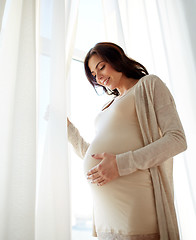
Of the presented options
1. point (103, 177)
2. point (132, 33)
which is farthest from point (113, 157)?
point (132, 33)

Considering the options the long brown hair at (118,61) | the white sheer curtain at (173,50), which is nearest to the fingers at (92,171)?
the long brown hair at (118,61)

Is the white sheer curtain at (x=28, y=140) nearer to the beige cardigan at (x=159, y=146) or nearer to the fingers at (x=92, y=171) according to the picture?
the fingers at (x=92, y=171)

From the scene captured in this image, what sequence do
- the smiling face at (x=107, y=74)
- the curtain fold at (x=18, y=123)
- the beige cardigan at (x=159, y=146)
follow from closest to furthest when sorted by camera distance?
the curtain fold at (x=18, y=123)
the beige cardigan at (x=159, y=146)
the smiling face at (x=107, y=74)

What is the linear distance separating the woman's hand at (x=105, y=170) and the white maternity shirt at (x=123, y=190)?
30 mm

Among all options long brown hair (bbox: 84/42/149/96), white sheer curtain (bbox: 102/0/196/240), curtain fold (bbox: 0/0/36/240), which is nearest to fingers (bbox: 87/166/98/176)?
curtain fold (bbox: 0/0/36/240)

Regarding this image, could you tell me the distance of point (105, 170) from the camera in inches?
29.4

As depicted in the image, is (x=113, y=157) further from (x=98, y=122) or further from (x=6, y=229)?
(x=6, y=229)

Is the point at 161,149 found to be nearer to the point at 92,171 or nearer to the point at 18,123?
the point at 92,171

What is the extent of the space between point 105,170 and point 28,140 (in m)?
0.27

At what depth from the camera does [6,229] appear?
0.60m

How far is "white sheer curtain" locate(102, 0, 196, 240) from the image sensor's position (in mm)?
1170

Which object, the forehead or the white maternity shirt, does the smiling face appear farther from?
the white maternity shirt

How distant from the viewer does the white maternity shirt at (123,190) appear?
0.71 metres

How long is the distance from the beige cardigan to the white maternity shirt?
0.03 meters
